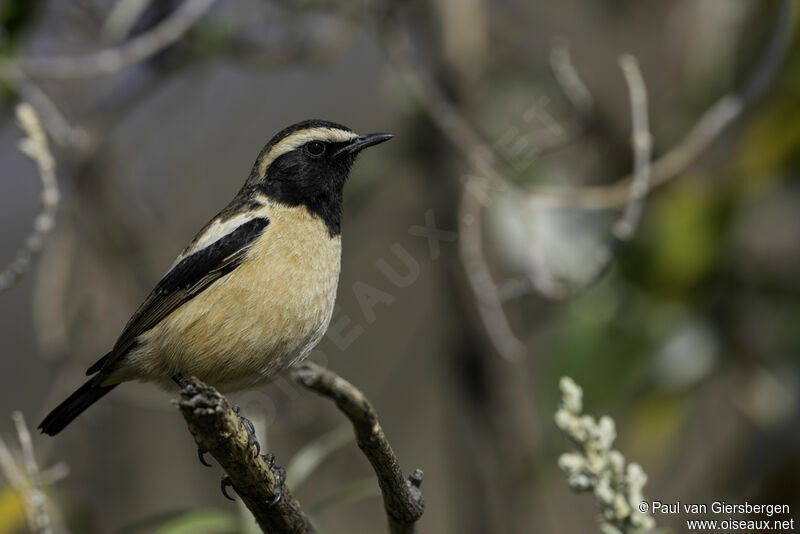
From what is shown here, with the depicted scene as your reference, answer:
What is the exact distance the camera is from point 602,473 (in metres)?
2.44

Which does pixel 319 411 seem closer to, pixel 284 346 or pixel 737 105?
pixel 284 346

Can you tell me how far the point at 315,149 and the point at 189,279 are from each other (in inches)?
29.0

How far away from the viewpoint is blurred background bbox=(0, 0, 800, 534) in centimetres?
477

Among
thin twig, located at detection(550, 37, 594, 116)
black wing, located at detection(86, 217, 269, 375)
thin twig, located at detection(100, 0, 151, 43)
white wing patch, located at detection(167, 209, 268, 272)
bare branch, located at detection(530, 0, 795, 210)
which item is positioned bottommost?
bare branch, located at detection(530, 0, 795, 210)

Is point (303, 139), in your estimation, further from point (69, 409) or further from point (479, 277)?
point (479, 277)

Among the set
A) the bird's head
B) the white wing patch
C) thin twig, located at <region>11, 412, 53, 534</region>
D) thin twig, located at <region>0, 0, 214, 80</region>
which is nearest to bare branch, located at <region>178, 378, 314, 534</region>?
thin twig, located at <region>11, 412, 53, 534</region>

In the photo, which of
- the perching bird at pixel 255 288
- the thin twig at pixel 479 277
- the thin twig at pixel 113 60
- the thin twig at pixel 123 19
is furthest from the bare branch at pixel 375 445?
the thin twig at pixel 123 19

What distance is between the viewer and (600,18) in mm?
6320

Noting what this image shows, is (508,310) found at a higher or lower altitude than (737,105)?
lower

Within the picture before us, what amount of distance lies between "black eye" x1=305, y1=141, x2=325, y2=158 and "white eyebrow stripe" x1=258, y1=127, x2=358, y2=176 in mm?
17

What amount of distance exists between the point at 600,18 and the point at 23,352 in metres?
4.60

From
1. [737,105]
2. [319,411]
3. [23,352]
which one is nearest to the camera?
[737,105]

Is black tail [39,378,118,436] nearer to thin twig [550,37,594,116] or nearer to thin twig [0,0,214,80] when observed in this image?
thin twig [0,0,214,80]

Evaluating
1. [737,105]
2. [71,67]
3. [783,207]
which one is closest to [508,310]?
[783,207]
